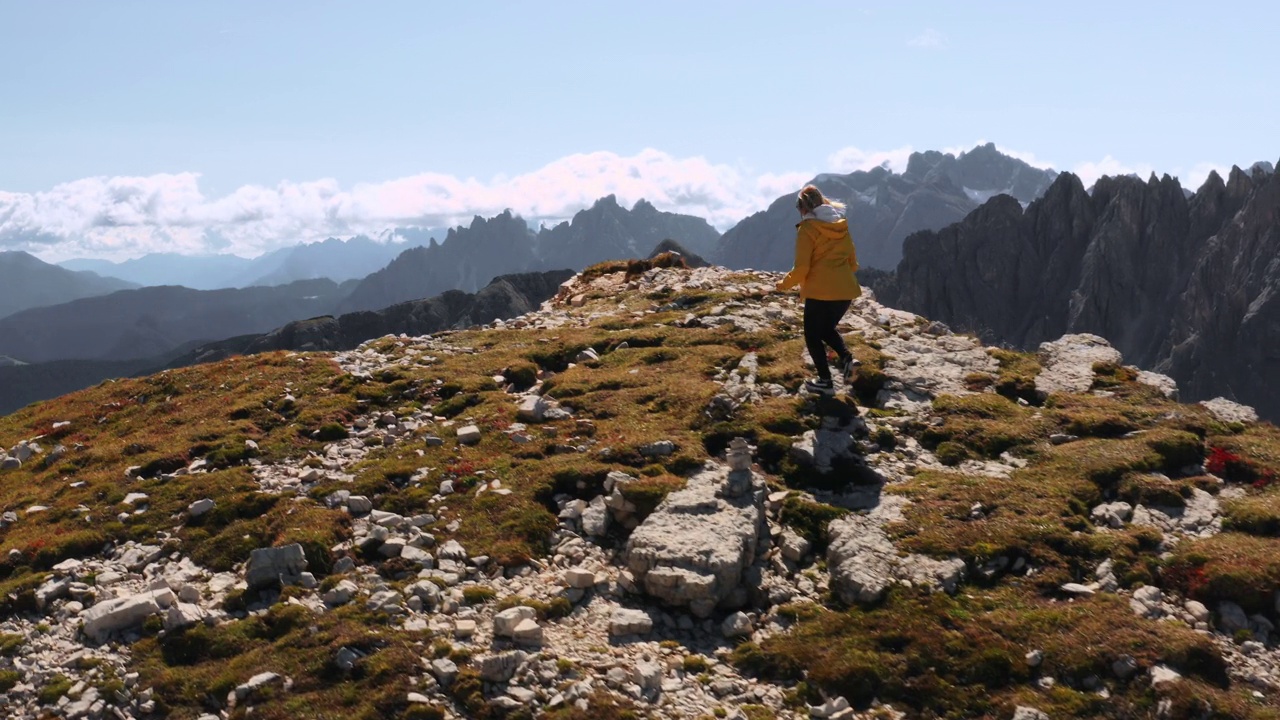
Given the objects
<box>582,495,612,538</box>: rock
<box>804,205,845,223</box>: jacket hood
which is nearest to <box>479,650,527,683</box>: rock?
<box>582,495,612,538</box>: rock

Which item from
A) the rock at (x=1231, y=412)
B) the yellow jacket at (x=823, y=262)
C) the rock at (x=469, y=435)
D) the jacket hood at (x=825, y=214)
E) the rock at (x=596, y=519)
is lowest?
the rock at (x=596, y=519)

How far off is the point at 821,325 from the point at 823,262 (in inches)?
63.1

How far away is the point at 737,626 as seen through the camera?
13297mm

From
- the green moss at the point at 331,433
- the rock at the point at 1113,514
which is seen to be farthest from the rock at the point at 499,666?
the green moss at the point at 331,433

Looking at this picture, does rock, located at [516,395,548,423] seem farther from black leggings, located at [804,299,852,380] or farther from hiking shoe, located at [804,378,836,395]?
black leggings, located at [804,299,852,380]

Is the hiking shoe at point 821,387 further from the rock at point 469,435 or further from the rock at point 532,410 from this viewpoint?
the rock at point 469,435

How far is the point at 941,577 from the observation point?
1375 centimetres

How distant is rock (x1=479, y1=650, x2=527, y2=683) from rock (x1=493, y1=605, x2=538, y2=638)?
2.28ft

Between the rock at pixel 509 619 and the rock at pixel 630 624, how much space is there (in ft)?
4.24

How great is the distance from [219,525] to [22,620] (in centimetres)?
354

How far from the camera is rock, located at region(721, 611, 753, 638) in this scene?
522 inches

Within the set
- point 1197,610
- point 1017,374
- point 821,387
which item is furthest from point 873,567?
point 1017,374

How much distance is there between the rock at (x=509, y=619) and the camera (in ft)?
41.9

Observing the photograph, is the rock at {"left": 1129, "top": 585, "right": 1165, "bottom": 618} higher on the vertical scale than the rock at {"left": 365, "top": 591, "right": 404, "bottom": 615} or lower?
lower
